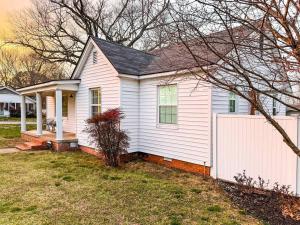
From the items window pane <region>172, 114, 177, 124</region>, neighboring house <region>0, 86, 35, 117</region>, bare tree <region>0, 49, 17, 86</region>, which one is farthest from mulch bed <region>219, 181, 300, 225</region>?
bare tree <region>0, 49, 17, 86</region>

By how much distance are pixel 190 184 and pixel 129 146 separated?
351cm

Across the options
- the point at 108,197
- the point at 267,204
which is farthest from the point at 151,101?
the point at 267,204

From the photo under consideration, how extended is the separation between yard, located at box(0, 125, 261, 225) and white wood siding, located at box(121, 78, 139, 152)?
5.04 feet

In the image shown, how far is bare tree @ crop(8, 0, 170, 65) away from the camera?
22266mm

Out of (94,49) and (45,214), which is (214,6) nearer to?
(45,214)

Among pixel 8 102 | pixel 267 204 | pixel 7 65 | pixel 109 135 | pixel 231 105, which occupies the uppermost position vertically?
pixel 7 65

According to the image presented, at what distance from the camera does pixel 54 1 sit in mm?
21078

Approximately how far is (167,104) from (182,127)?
44.1 inches

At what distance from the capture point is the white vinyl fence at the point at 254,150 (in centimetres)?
559

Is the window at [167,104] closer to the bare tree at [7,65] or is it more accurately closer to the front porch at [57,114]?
the front porch at [57,114]

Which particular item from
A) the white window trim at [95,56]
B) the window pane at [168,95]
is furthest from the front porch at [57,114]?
the window pane at [168,95]

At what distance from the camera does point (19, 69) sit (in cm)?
4275

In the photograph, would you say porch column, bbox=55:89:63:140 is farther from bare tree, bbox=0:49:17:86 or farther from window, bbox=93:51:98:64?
bare tree, bbox=0:49:17:86

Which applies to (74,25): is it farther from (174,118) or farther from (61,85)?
(174,118)
